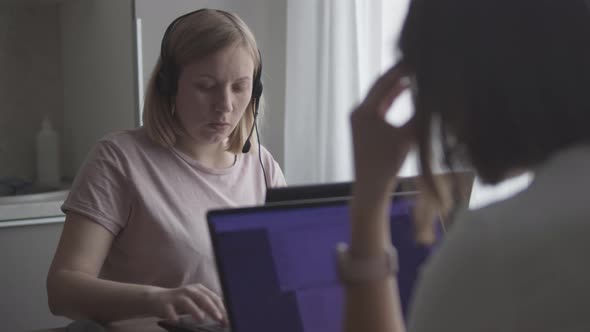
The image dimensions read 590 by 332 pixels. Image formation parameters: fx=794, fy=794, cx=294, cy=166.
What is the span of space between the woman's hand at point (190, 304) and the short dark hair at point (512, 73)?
0.61m

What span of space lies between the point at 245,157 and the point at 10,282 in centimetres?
108

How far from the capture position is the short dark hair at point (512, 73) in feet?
2.28


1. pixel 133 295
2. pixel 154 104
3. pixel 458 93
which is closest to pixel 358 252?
pixel 458 93

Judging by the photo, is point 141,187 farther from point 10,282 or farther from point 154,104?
point 10,282

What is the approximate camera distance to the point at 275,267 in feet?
3.34

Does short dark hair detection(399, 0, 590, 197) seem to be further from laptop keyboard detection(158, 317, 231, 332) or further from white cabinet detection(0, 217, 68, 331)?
white cabinet detection(0, 217, 68, 331)

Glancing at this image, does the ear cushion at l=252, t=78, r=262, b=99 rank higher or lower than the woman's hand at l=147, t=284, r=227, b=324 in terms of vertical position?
higher

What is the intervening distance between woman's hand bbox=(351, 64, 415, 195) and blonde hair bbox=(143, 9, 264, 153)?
0.76 meters

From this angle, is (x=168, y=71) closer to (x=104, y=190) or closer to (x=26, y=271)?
(x=104, y=190)

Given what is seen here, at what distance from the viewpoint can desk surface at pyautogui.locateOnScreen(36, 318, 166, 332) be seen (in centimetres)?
128

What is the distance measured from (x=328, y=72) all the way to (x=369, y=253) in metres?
1.95

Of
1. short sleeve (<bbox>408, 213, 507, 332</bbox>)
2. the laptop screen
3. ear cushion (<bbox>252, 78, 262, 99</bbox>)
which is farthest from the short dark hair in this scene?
ear cushion (<bbox>252, 78, 262, 99</bbox>)

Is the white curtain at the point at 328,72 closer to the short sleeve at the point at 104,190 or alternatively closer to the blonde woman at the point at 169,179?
the blonde woman at the point at 169,179

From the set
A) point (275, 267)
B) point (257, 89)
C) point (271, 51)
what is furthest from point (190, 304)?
point (271, 51)
